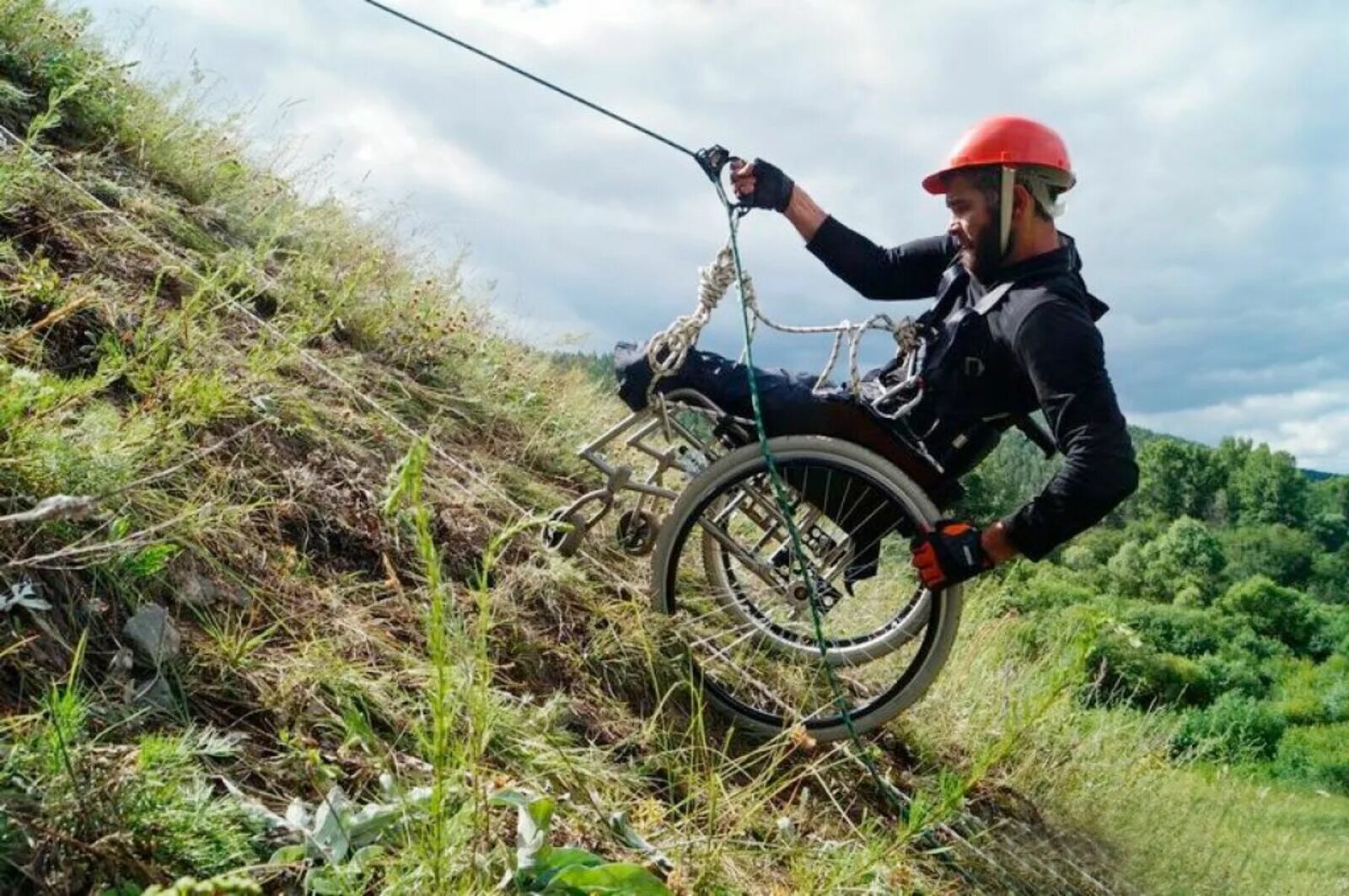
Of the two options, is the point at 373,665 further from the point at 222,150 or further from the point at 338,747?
the point at 222,150

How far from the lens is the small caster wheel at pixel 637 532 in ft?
12.7

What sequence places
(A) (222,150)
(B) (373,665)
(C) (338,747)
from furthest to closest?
(A) (222,150), (B) (373,665), (C) (338,747)

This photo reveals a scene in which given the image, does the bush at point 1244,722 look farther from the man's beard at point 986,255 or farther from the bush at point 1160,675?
the man's beard at point 986,255

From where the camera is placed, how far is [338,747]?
7.82 ft

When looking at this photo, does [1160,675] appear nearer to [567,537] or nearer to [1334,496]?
[567,537]

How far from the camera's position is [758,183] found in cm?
406

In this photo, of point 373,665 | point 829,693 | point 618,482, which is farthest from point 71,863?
point 829,693

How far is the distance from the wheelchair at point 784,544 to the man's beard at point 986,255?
2.01ft

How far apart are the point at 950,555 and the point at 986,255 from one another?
3.49 ft

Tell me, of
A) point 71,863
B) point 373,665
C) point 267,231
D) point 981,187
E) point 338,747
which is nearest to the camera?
point 71,863

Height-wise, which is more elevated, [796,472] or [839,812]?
[796,472]

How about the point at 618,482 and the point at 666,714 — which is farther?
the point at 618,482

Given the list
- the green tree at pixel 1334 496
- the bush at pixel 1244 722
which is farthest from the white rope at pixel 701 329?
the green tree at pixel 1334 496

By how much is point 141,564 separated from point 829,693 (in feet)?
7.69
